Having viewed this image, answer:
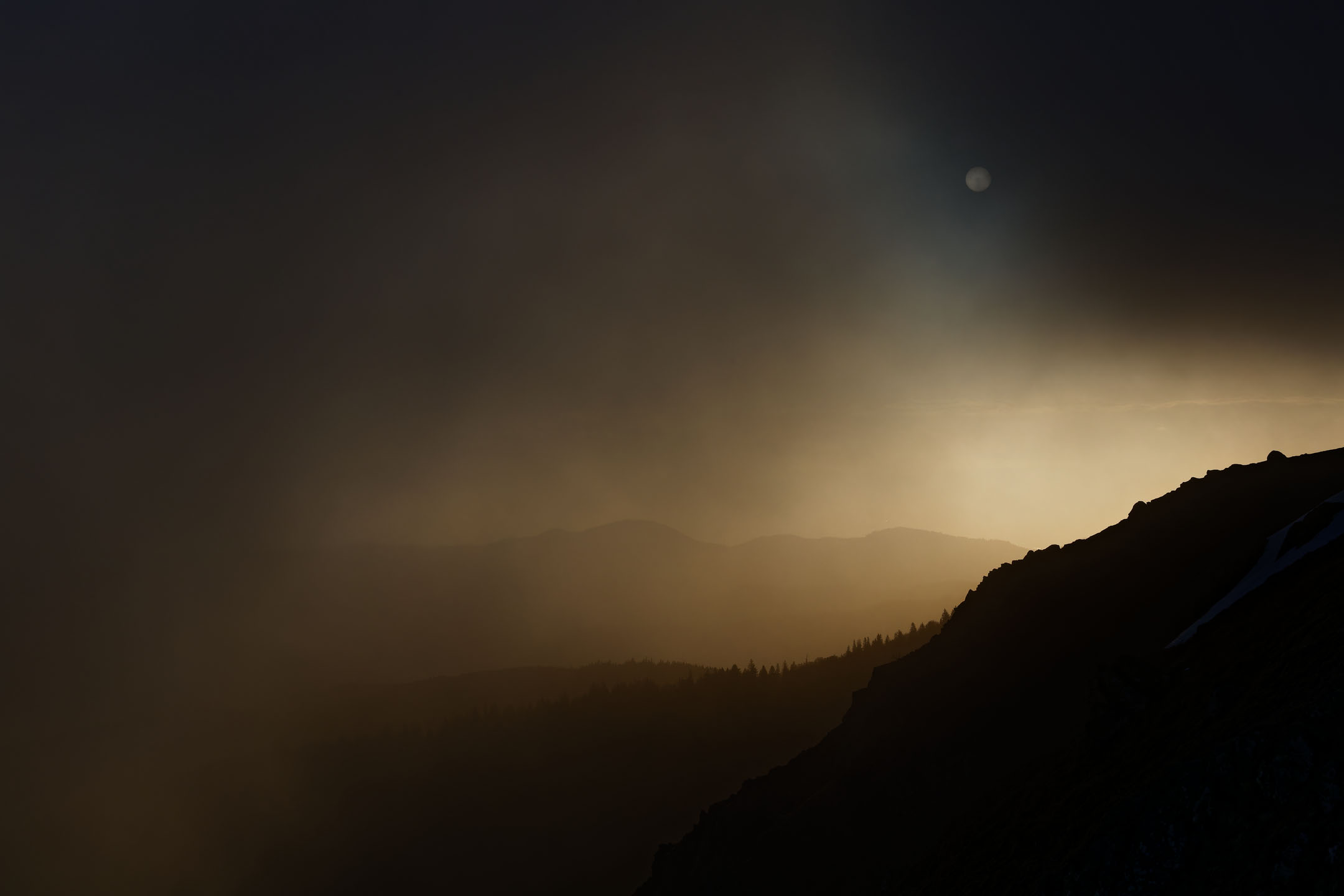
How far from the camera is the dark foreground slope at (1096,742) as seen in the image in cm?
2575

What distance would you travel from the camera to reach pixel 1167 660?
162ft

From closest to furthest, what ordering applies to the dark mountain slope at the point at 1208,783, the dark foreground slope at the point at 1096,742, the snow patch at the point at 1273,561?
1. the dark mountain slope at the point at 1208,783
2. the dark foreground slope at the point at 1096,742
3. the snow patch at the point at 1273,561

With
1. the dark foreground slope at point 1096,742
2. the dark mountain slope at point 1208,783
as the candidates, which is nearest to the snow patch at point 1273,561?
the dark foreground slope at point 1096,742

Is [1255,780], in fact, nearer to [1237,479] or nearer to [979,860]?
[979,860]

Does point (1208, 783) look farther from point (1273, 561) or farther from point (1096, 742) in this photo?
point (1273, 561)

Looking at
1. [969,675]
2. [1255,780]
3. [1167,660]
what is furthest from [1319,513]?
[1255,780]

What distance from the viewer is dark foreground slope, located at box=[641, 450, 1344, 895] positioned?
2575cm

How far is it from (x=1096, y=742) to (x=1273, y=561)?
86.8 feet

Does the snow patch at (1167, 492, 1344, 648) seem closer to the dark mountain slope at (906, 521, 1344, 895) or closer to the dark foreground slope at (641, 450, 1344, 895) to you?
the dark foreground slope at (641, 450, 1344, 895)

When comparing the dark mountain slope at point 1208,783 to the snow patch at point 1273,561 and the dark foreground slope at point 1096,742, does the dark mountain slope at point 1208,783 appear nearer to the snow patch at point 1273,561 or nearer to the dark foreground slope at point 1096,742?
the dark foreground slope at point 1096,742

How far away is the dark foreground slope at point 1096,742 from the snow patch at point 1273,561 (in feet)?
6.43

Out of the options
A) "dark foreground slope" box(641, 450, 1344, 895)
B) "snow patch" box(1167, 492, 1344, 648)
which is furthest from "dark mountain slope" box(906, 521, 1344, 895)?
"snow patch" box(1167, 492, 1344, 648)

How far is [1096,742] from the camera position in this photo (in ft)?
137

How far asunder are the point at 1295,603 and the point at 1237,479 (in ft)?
172
